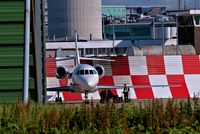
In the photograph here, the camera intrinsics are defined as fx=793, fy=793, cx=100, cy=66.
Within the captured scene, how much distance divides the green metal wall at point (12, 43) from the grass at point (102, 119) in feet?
9.01

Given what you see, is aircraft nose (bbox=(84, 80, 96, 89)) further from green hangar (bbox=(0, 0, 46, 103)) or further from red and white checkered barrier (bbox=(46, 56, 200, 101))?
green hangar (bbox=(0, 0, 46, 103))

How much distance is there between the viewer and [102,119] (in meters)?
10.5

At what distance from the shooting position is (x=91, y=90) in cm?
4062

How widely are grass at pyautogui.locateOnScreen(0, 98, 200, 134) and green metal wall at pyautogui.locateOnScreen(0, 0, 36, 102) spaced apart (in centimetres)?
274

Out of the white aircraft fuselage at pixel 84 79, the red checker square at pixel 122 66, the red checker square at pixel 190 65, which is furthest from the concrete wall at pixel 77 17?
the red checker square at pixel 190 65

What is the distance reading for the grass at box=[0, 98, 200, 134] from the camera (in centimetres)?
1033

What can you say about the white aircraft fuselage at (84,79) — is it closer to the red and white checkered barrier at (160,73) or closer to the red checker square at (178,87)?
the red and white checkered barrier at (160,73)

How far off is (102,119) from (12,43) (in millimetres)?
4176

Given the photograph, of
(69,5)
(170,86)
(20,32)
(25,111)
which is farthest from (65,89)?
(69,5)

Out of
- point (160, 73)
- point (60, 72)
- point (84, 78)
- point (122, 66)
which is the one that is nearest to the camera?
point (160, 73)

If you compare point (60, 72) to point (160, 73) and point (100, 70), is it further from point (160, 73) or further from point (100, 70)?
point (160, 73)

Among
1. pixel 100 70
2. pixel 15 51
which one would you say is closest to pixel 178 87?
pixel 100 70

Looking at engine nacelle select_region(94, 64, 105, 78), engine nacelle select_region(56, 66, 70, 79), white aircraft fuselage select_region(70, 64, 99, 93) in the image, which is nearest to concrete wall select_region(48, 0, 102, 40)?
white aircraft fuselage select_region(70, 64, 99, 93)

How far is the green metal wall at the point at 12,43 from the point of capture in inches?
555
